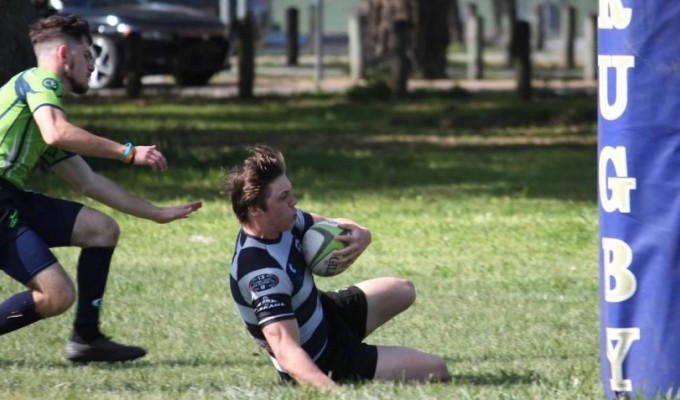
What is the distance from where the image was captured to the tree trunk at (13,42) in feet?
44.4

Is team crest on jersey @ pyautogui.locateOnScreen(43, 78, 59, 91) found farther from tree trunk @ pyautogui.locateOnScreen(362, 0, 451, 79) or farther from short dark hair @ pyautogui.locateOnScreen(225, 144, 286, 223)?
tree trunk @ pyautogui.locateOnScreen(362, 0, 451, 79)

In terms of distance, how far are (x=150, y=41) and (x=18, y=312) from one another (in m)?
17.8

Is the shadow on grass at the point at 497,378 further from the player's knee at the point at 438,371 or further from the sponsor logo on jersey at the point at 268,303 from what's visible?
the sponsor logo on jersey at the point at 268,303

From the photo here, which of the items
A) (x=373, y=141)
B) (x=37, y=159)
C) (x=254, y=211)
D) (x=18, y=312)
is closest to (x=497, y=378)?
(x=254, y=211)

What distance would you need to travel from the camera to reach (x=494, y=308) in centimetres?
851

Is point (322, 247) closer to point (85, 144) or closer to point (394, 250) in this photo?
point (85, 144)

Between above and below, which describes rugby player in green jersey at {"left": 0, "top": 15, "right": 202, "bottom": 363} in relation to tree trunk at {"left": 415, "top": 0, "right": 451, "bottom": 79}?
above

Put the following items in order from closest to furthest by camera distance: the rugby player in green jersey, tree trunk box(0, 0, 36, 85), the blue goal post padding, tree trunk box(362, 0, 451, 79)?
the blue goal post padding < the rugby player in green jersey < tree trunk box(0, 0, 36, 85) < tree trunk box(362, 0, 451, 79)

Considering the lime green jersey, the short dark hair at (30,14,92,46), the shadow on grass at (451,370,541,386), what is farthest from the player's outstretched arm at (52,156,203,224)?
the shadow on grass at (451,370,541,386)

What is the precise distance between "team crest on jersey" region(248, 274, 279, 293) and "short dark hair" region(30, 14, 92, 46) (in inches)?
52.6

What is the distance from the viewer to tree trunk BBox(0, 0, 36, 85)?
44.4ft

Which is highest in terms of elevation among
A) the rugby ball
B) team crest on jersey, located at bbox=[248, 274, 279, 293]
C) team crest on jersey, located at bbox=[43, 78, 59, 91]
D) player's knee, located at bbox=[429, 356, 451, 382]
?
team crest on jersey, located at bbox=[43, 78, 59, 91]

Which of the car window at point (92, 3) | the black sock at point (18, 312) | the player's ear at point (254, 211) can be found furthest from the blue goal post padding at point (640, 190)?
the car window at point (92, 3)

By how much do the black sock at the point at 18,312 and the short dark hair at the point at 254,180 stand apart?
1085mm
